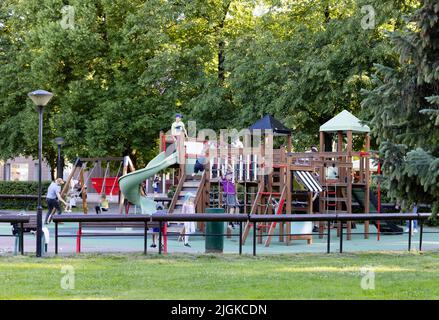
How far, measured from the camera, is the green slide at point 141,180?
95.4ft

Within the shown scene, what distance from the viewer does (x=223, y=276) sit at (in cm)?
1553

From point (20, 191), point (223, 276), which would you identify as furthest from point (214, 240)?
point (20, 191)

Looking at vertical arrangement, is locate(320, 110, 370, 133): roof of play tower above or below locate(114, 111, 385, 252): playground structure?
above

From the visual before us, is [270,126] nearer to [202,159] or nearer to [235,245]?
[202,159]

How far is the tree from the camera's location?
13.6 m

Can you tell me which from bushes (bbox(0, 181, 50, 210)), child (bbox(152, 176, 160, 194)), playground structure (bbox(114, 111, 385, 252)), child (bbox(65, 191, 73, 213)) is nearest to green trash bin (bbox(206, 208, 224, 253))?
playground structure (bbox(114, 111, 385, 252))

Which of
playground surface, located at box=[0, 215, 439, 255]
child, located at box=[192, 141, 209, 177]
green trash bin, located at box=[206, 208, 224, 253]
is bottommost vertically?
playground surface, located at box=[0, 215, 439, 255]

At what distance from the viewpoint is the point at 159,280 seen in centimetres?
1485

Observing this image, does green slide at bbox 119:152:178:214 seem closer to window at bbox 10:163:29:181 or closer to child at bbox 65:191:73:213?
child at bbox 65:191:73:213

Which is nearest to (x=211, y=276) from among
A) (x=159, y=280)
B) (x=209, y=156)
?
(x=159, y=280)

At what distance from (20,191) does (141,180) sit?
2586 centimetres

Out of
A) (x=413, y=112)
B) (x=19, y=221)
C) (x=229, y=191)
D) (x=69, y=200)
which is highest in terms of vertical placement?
(x=413, y=112)
